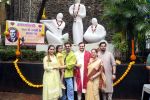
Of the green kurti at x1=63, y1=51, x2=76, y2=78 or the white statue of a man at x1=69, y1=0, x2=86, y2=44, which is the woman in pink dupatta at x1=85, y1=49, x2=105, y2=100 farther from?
the white statue of a man at x1=69, y1=0, x2=86, y2=44

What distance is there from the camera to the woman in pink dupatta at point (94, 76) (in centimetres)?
1053

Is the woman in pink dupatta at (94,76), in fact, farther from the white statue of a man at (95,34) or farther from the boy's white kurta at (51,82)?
the white statue of a man at (95,34)

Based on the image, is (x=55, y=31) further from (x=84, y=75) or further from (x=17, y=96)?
(x=84, y=75)

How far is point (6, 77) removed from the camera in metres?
13.5

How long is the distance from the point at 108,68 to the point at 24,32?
529cm

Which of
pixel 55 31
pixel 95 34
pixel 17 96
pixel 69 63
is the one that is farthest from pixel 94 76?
pixel 55 31

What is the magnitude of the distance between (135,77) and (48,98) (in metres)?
3.29

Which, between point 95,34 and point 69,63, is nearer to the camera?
point 69,63

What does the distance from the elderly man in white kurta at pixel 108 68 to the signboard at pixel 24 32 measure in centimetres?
481

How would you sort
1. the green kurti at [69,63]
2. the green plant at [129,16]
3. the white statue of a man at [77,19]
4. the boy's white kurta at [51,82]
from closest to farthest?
the boy's white kurta at [51,82] < the green kurti at [69,63] < the green plant at [129,16] < the white statue of a man at [77,19]

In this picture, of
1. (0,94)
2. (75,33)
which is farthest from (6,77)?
(75,33)

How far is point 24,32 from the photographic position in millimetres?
14992

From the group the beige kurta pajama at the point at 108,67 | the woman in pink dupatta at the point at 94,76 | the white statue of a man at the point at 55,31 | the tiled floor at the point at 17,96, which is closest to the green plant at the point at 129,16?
the white statue of a man at the point at 55,31

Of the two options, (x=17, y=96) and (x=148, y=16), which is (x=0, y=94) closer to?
(x=17, y=96)
